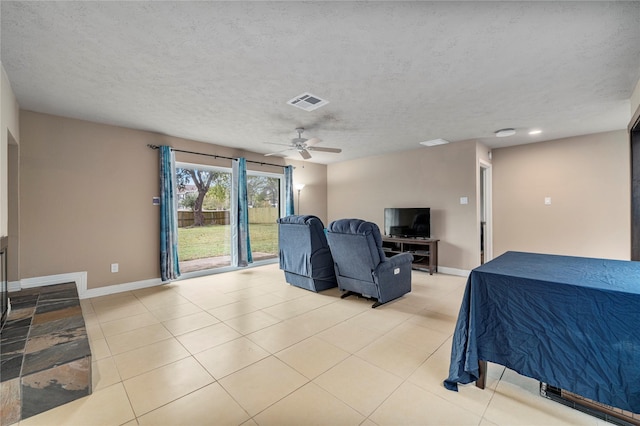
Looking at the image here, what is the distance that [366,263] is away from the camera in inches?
137

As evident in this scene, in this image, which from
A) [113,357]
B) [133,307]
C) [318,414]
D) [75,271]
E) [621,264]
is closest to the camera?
[318,414]

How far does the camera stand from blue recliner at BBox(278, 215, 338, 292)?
13.3 feet

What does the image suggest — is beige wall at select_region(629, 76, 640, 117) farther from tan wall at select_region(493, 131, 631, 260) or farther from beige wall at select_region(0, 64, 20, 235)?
beige wall at select_region(0, 64, 20, 235)

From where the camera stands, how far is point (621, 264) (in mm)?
2104

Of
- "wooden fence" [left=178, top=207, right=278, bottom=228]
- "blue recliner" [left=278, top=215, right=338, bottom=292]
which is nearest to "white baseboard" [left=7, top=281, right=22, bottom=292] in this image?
"wooden fence" [left=178, top=207, right=278, bottom=228]

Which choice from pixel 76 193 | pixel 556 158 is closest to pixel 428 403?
pixel 76 193

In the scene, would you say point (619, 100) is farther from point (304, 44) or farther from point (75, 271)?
point (75, 271)

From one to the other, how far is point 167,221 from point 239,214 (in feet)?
4.47

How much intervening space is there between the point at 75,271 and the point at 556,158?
8.14 metres

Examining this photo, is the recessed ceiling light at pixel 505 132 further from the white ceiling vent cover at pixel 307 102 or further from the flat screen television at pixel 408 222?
the white ceiling vent cover at pixel 307 102

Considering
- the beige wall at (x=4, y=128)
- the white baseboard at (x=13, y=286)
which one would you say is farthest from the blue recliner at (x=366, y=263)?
the white baseboard at (x=13, y=286)

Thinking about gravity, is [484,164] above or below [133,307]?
above

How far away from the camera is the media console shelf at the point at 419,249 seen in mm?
5230

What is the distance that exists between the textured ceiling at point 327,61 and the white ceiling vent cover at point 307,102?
0.11m
